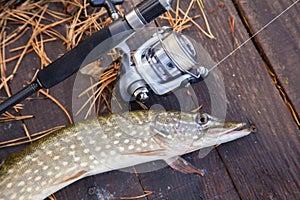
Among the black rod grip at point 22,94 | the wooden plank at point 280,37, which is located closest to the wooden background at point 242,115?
the wooden plank at point 280,37

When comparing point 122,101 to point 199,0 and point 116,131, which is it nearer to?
point 116,131

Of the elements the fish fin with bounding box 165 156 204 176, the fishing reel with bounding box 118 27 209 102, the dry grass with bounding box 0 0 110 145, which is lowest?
the fish fin with bounding box 165 156 204 176

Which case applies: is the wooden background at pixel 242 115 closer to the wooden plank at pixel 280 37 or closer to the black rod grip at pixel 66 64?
the wooden plank at pixel 280 37

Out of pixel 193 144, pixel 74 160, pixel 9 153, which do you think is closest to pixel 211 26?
pixel 193 144

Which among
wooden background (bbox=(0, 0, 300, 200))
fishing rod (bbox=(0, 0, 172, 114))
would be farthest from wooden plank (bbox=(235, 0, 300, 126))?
fishing rod (bbox=(0, 0, 172, 114))

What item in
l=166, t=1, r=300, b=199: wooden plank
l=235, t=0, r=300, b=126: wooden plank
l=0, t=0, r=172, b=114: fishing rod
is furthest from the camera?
l=235, t=0, r=300, b=126: wooden plank

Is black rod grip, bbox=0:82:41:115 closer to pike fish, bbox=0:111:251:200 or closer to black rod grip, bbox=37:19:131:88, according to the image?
black rod grip, bbox=37:19:131:88
